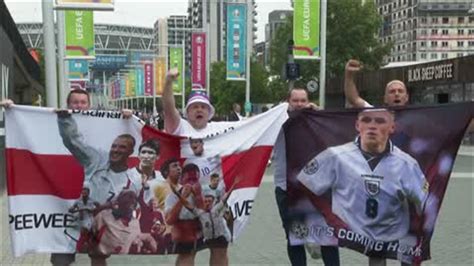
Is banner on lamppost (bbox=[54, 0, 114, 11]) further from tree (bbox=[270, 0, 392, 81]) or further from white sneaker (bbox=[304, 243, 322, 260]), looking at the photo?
tree (bbox=[270, 0, 392, 81])

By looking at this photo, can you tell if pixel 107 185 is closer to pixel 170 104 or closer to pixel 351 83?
pixel 170 104

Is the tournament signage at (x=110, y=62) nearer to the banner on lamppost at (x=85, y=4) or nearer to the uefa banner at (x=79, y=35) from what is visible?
the uefa banner at (x=79, y=35)

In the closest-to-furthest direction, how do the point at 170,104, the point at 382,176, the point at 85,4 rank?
the point at 170,104
the point at 382,176
the point at 85,4

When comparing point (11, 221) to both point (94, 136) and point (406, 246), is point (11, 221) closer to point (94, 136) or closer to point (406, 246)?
Answer: point (94, 136)

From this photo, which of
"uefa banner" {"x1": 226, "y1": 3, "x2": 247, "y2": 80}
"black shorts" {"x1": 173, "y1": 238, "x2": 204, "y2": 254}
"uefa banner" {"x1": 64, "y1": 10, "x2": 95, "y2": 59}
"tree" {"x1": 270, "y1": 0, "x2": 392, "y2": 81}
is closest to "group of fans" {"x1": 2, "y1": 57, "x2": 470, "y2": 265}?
"black shorts" {"x1": 173, "y1": 238, "x2": 204, "y2": 254}

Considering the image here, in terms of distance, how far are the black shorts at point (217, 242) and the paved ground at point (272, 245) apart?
5.13ft

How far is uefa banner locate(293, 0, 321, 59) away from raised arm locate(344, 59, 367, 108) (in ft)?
59.3

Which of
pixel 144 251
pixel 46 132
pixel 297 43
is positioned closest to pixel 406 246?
pixel 144 251

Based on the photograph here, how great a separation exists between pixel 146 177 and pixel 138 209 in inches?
10.9

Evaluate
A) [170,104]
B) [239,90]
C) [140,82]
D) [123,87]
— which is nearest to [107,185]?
[170,104]

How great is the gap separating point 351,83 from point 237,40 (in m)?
28.6

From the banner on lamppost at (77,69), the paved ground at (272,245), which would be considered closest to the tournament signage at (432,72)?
the banner on lamppost at (77,69)

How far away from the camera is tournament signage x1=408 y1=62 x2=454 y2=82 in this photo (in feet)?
103

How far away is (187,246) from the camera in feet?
18.8
